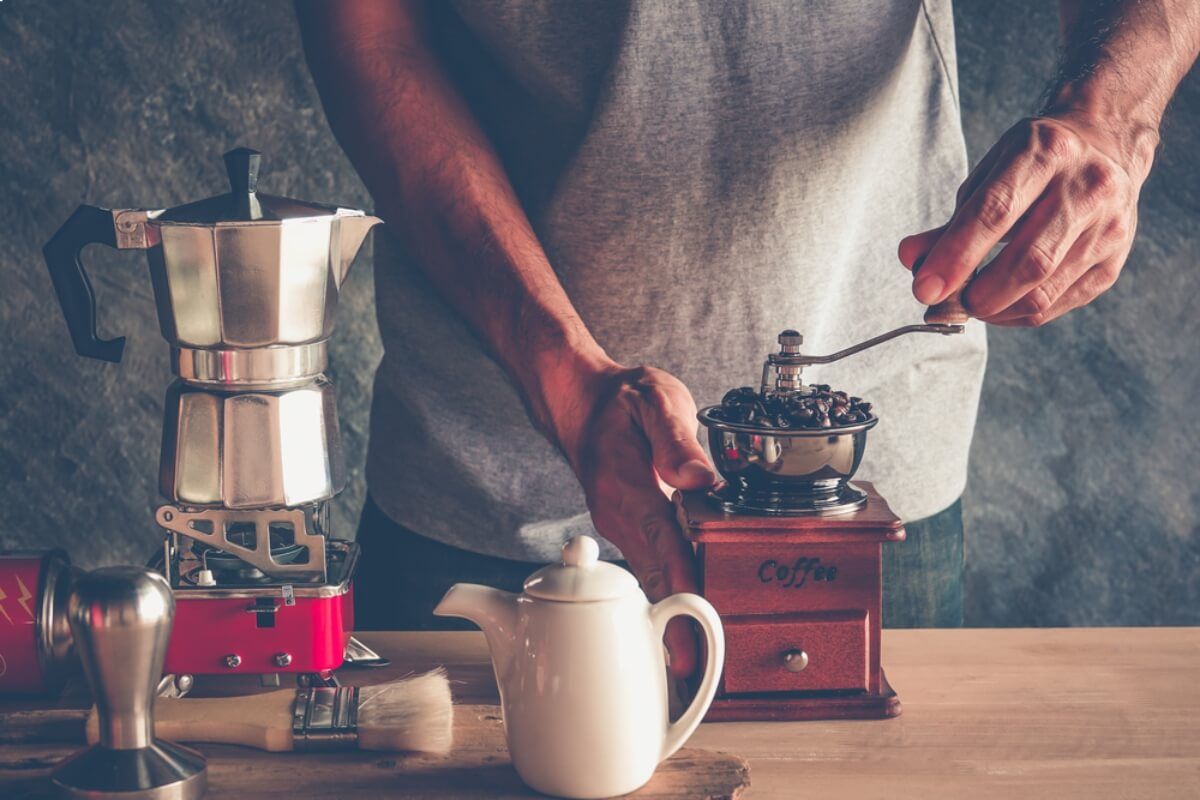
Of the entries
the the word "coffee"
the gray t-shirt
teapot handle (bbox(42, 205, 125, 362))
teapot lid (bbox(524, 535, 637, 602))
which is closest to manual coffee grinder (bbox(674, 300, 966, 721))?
the the word "coffee"

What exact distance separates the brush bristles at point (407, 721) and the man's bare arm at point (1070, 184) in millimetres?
653

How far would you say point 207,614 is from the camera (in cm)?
139

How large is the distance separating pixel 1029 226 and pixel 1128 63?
0.34 m

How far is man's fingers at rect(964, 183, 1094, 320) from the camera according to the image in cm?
139

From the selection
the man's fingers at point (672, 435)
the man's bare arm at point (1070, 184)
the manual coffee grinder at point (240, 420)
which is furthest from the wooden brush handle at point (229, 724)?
the man's bare arm at point (1070, 184)

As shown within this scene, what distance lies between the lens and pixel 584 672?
1.11m

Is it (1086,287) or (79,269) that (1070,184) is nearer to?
(1086,287)

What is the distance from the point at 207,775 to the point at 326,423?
0.41 meters

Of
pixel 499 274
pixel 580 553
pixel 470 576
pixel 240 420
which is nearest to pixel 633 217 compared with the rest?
pixel 499 274

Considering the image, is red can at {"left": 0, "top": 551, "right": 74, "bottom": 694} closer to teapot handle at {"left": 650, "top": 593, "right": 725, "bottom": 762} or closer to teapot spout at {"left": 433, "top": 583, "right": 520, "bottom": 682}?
teapot spout at {"left": 433, "top": 583, "right": 520, "bottom": 682}

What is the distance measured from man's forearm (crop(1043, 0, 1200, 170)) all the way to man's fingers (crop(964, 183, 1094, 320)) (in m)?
0.19

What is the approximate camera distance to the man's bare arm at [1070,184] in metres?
1.37

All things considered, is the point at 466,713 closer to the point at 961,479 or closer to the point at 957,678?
the point at 957,678

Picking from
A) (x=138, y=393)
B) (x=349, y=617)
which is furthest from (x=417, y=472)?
(x=138, y=393)
